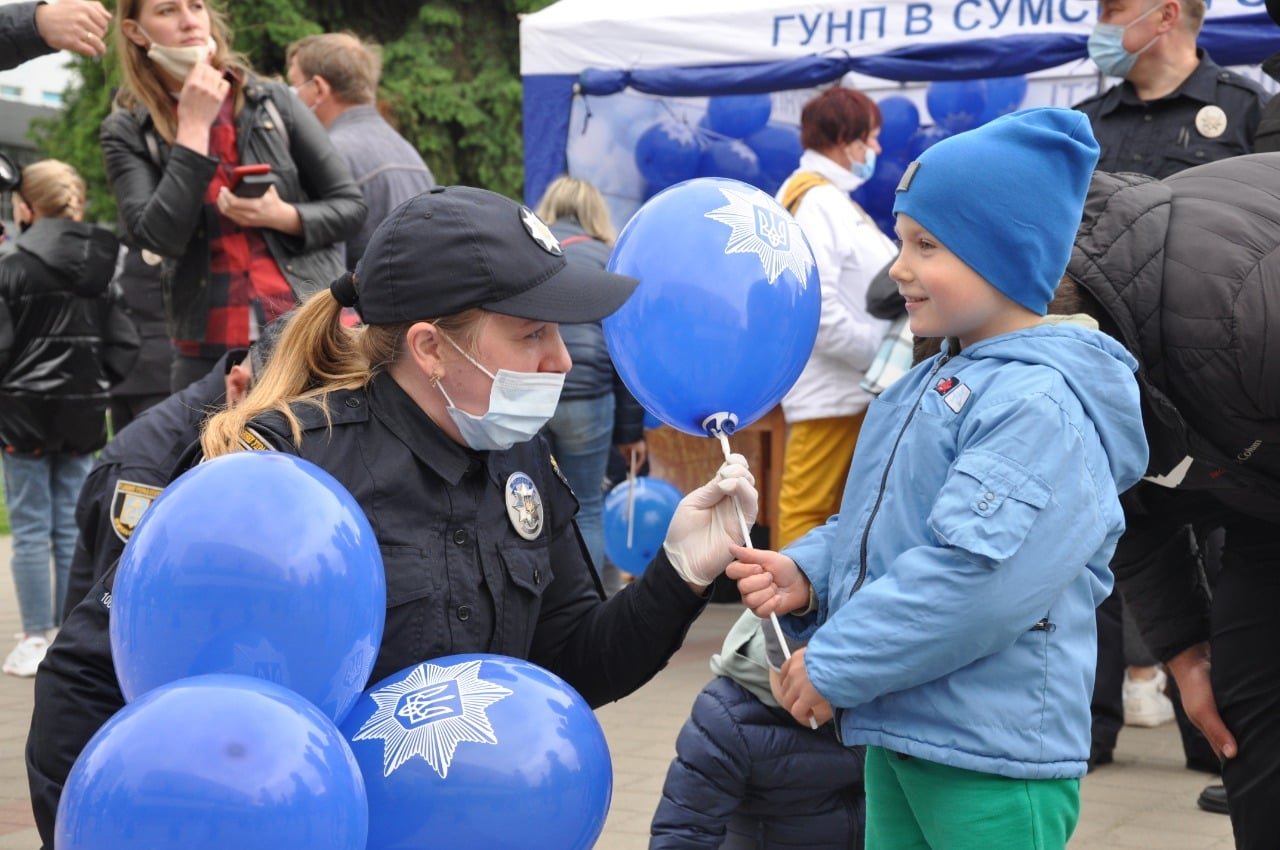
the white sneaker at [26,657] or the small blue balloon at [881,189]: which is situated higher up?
the small blue balloon at [881,189]

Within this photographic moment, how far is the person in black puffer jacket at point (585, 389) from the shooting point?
6.39m


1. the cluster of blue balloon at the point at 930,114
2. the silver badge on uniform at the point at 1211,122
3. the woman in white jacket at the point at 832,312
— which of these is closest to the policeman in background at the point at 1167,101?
the silver badge on uniform at the point at 1211,122

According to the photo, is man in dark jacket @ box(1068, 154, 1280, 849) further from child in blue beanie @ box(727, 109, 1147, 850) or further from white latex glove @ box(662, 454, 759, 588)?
white latex glove @ box(662, 454, 759, 588)

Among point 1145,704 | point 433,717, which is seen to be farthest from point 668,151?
point 433,717

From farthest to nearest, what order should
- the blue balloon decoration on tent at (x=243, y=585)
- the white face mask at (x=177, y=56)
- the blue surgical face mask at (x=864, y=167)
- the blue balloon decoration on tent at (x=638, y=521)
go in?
1. the blue balloon decoration on tent at (x=638, y=521)
2. the blue surgical face mask at (x=864, y=167)
3. the white face mask at (x=177, y=56)
4. the blue balloon decoration on tent at (x=243, y=585)

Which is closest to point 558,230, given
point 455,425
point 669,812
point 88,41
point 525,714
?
point 88,41

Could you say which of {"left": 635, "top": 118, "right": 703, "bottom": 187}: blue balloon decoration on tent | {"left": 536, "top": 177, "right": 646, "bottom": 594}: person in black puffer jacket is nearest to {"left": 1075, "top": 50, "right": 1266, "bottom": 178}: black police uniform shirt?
{"left": 536, "top": 177, "right": 646, "bottom": 594}: person in black puffer jacket

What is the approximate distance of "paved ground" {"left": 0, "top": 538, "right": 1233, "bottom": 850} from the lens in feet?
14.0

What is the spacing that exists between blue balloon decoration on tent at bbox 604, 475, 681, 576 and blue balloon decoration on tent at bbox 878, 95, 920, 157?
226 cm

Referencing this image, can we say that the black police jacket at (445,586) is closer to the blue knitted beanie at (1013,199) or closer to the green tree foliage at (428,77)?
the blue knitted beanie at (1013,199)

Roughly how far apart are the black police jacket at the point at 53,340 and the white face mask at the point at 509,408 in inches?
188

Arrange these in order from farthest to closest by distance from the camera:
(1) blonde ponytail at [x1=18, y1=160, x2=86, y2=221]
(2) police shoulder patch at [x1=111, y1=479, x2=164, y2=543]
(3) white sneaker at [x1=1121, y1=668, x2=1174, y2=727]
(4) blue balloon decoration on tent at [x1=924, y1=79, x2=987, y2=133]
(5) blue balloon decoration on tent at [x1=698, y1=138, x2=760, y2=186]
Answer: (5) blue balloon decoration on tent at [x1=698, y1=138, x2=760, y2=186] → (4) blue balloon decoration on tent at [x1=924, y1=79, x2=987, y2=133] → (1) blonde ponytail at [x1=18, y1=160, x2=86, y2=221] → (3) white sneaker at [x1=1121, y1=668, x2=1174, y2=727] → (2) police shoulder patch at [x1=111, y1=479, x2=164, y2=543]

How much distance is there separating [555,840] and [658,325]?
93 cm

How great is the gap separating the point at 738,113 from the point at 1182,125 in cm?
392
